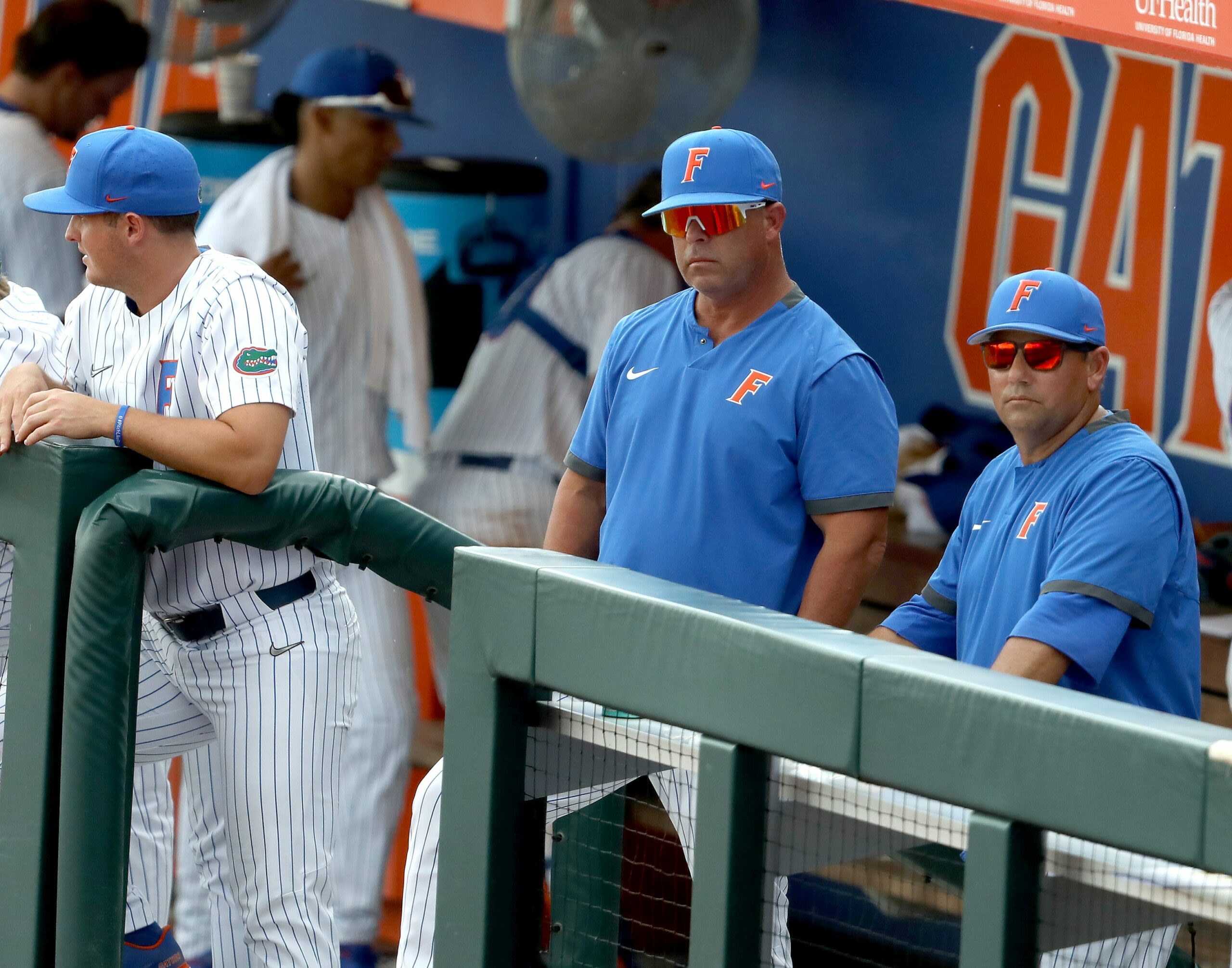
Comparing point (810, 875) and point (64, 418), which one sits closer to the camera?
point (810, 875)

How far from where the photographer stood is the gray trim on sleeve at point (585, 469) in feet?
9.61

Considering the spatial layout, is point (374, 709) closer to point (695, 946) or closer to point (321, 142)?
point (321, 142)

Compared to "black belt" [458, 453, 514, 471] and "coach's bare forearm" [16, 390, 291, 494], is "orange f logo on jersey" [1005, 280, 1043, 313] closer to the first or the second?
"coach's bare forearm" [16, 390, 291, 494]

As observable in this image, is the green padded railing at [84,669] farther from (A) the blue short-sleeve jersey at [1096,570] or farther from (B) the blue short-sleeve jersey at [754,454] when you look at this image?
(A) the blue short-sleeve jersey at [1096,570]

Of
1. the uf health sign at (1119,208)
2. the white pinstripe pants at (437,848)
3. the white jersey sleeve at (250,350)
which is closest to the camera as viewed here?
the white pinstripe pants at (437,848)

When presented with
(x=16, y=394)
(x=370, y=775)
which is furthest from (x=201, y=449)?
(x=370, y=775)

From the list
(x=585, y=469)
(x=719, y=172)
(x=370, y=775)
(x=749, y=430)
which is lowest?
(x=370, y=775)

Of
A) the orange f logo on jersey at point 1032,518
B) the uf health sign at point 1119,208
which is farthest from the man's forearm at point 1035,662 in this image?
the uf health sign at point 1119,208

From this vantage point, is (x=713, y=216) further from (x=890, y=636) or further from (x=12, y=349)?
(x=12, y=349)

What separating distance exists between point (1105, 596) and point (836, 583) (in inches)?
17.3

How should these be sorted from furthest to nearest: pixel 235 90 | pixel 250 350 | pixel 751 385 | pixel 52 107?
pixel 235 90 → pixel 52 107 → pixel 751 385 → pixel 250 350

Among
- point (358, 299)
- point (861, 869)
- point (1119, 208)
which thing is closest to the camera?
point (861, 869)

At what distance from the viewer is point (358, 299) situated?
4.81 m

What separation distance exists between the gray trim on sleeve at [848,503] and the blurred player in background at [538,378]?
1.93 meters
